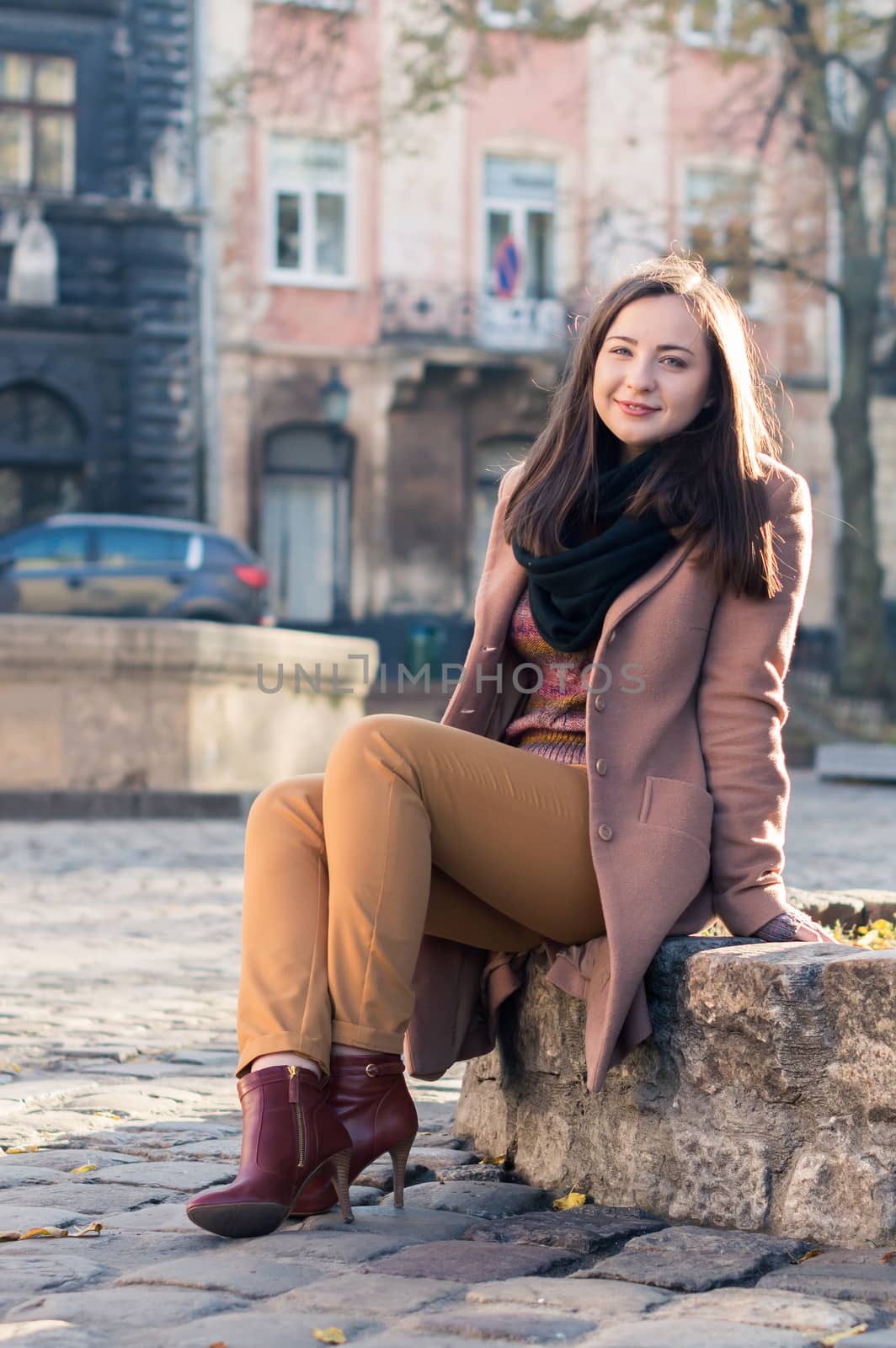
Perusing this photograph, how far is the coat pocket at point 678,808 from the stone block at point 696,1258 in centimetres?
63

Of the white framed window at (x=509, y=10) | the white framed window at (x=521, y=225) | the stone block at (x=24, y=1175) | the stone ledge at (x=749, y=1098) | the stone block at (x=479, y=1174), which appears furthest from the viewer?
the white framed window at (x=521, y=225)

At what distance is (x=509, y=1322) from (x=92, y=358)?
74.3 ft

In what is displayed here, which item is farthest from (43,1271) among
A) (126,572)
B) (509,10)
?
(509,10)

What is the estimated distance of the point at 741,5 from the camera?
21625 mm

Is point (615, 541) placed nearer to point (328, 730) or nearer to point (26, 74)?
point (328, 730)

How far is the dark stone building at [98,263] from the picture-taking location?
79.2 feet

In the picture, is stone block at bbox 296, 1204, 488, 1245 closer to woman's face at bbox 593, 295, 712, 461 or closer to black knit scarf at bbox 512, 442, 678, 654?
black knit scarf at bbox 512, 442, 678, 654

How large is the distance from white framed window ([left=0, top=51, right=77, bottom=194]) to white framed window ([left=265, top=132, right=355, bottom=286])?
2763mm

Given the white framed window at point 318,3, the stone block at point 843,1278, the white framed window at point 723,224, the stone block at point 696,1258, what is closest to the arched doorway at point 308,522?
the white framed window at point 318,3

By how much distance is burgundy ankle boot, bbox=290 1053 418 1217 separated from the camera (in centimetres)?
315

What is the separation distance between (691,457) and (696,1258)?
137cm

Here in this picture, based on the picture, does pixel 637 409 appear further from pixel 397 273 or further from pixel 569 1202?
pixel 397 273

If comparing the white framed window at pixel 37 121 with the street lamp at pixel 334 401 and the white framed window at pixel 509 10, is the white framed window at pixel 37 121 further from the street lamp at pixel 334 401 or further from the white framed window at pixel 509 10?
the white framed window at pixel 509 10

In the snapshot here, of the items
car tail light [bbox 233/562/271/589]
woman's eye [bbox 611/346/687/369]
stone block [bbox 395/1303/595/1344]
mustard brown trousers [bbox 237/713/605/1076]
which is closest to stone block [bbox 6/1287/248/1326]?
stone block [bbox 395/1303/595/1344]
